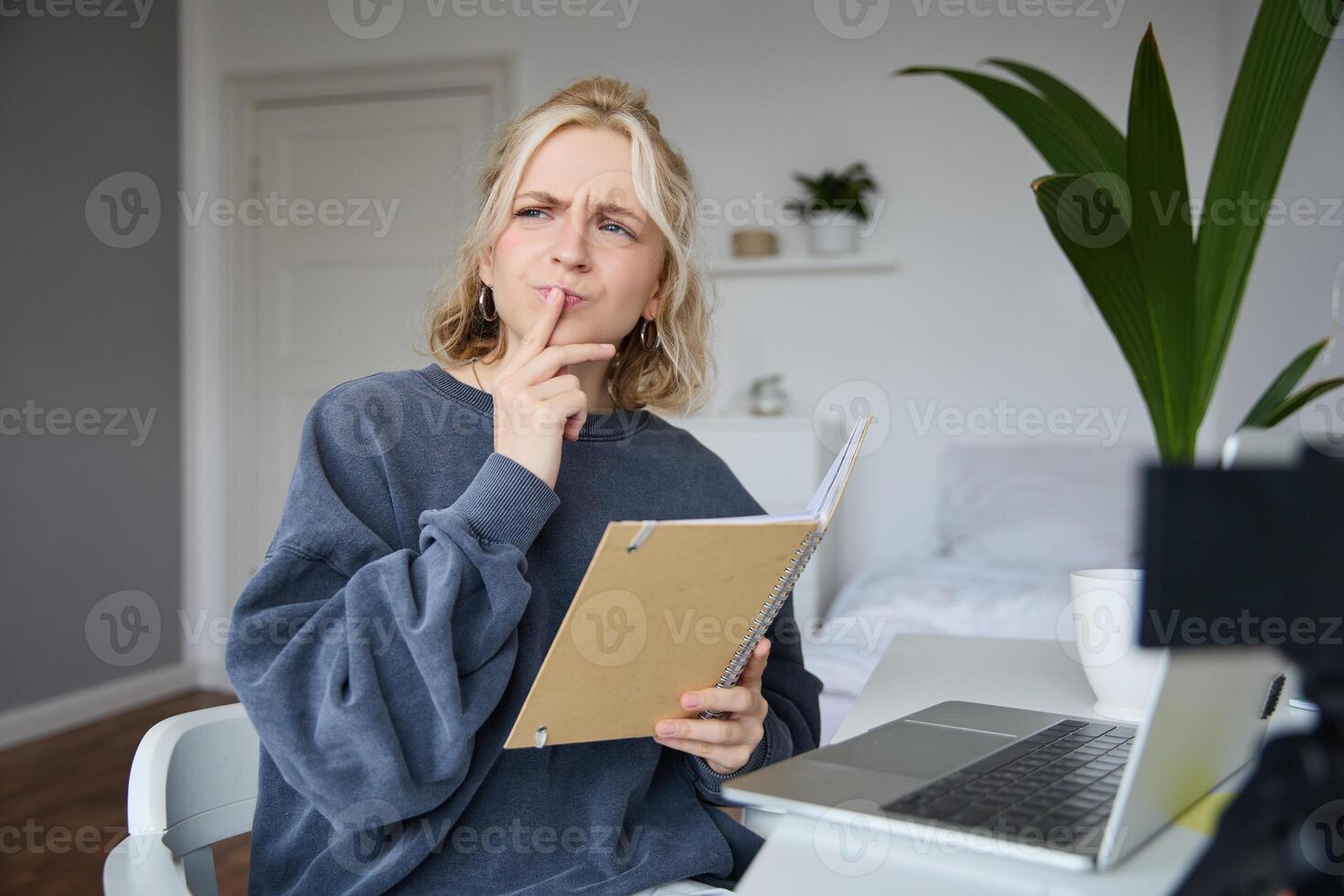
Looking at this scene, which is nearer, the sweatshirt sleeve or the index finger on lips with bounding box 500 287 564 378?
the sweatshirt sleeve

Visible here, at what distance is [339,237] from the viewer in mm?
4051

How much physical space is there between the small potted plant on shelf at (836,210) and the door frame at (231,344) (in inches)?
45.9

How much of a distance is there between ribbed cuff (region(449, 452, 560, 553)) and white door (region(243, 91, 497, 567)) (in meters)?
3.16

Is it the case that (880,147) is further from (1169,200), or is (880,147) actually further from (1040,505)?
(1169,200)

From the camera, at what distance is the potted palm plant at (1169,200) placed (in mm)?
A: 999

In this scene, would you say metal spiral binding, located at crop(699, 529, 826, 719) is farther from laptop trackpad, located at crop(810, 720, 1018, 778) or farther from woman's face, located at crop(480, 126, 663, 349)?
woman's face, located at crop(480, 126, 663, 349)

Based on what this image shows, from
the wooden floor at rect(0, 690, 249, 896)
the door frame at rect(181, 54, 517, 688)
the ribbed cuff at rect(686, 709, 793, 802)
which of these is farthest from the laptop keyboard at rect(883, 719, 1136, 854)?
the door frame at rect(181, 54, 517, 688)

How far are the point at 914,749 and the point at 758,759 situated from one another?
27cm

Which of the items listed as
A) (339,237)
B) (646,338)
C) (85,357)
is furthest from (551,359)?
(339,237)

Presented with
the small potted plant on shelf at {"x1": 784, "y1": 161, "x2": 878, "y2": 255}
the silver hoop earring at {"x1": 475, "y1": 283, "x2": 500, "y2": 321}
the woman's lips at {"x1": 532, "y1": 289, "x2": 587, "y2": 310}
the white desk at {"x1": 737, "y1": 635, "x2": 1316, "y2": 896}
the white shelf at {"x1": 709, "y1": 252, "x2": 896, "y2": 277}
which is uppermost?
the small potted plant on shelf at {"x1": 784, "y1": 161, "x2": 878, "y2": 255}

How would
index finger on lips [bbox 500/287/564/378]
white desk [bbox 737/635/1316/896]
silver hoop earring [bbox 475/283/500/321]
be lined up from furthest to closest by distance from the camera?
1. silver hoop earring [bbox 475/283/500/321]
2. index finger on lips [bbox 500/287/564/378]
3. white desk [bbox 737/635/1316/896]

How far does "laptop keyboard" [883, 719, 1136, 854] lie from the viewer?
64cm

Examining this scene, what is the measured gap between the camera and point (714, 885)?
102cm

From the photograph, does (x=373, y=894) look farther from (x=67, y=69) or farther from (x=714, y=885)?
(x=67, y=69)
